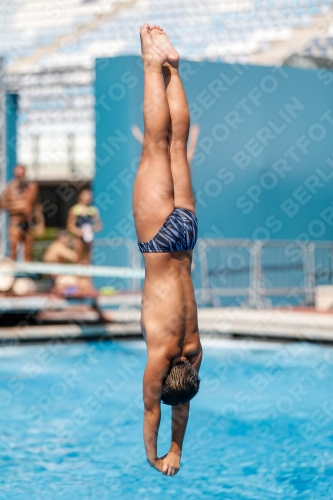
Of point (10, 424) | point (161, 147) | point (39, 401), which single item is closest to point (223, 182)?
point (39, 401)

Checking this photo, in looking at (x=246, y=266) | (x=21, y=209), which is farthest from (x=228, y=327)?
(x=21, y=209)

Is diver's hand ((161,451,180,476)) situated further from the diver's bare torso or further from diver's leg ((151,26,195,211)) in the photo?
diver's leg ((151,26,195,211))

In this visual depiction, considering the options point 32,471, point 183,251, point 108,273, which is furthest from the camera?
point 108,273

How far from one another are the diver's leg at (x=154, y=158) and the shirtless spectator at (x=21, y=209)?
8268 millimetres

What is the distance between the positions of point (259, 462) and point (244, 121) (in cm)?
860

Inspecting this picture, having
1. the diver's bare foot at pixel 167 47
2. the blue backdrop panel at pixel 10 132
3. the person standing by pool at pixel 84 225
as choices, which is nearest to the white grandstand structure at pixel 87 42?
the blue backdrop panel at pixel 10 132

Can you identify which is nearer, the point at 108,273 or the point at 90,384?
the point at 90,384

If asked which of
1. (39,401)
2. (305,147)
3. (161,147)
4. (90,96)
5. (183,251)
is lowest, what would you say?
(39,401)

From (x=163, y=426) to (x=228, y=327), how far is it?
162 inches

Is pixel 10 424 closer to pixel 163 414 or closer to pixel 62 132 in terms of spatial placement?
pixel 163 414

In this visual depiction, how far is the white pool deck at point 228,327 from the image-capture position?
9.97 metres

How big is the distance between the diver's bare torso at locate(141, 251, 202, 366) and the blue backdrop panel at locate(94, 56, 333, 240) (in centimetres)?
935

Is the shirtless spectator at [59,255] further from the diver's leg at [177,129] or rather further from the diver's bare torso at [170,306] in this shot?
the diver's bare torso at [170,306]

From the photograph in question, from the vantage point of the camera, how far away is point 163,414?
7.02 meters
